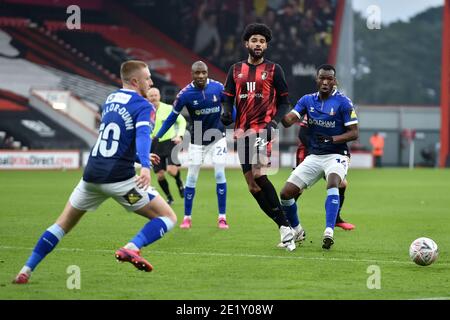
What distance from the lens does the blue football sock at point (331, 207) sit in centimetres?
1155

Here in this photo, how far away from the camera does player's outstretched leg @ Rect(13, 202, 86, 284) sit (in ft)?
27.9

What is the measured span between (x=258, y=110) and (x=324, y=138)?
3.40 feet

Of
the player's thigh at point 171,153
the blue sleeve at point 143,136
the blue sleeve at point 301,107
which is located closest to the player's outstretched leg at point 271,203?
the blue sleeve at point 301,107

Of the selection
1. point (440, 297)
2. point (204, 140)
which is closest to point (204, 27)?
point (204, 140)

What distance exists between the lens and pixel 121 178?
8.55m

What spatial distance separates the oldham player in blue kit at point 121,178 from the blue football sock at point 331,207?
3325 millimetres

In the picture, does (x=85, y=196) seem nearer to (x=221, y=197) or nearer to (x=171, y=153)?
(x=221, y=197)

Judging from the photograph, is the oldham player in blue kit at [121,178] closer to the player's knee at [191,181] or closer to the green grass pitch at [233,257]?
the green grass pitch at [233,257]

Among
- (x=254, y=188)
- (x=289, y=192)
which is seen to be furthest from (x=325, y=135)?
(x=254, y=188)

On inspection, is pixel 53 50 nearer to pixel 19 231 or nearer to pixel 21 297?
pixel 19 231

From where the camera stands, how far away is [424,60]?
90250mm

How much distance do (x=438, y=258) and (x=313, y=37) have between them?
116ft

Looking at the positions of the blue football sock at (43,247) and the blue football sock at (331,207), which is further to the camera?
the blue football sock at (331,207)

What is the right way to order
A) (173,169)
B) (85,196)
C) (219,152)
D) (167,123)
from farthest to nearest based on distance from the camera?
(173,169)
(219,152)
(167,123)
(85,196)
